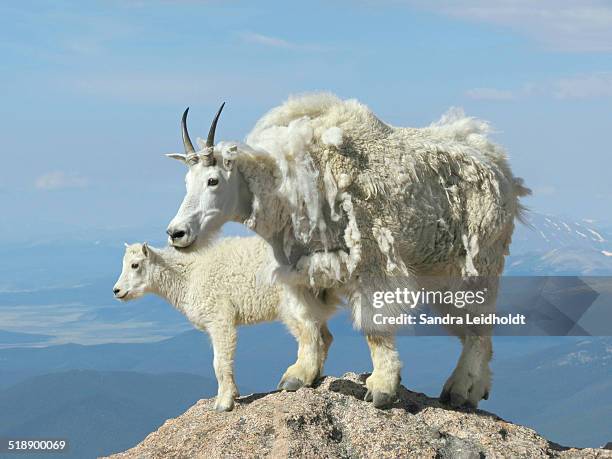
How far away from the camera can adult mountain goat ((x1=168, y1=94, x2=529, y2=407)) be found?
34.5 ft

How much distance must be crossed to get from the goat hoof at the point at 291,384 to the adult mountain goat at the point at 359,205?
89 cm

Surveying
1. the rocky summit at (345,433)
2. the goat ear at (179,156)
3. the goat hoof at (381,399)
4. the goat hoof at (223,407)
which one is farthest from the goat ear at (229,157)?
the goat hoof at (223,407)

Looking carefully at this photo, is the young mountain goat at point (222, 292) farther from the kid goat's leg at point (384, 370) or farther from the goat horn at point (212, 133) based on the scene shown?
the goat horn at point (212, 133)

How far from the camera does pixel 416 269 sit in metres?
11.6

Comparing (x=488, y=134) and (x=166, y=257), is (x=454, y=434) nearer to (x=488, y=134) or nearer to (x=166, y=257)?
(x=488, y=134)

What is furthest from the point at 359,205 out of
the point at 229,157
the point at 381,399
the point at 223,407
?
the point at 223,407

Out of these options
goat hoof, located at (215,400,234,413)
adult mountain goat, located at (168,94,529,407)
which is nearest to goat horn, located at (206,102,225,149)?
adult mountain goat, located at (168,94,529,407)

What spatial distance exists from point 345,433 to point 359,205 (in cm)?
233

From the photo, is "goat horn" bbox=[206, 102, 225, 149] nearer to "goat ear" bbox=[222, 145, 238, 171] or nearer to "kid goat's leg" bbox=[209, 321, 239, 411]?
"goat ear" bbox=[222, 145, 238, 171]

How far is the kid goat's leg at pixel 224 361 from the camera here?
13073mm

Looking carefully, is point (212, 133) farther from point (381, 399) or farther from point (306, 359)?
point (381, 399)

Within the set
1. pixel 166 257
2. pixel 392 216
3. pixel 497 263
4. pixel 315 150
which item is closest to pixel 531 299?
pixel 497 263

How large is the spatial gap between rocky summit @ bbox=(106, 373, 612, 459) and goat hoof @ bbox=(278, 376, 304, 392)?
10 cm

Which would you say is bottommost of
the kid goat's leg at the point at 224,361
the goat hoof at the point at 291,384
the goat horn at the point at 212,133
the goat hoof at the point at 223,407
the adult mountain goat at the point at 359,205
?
the goat hoof at the point at 223,407
